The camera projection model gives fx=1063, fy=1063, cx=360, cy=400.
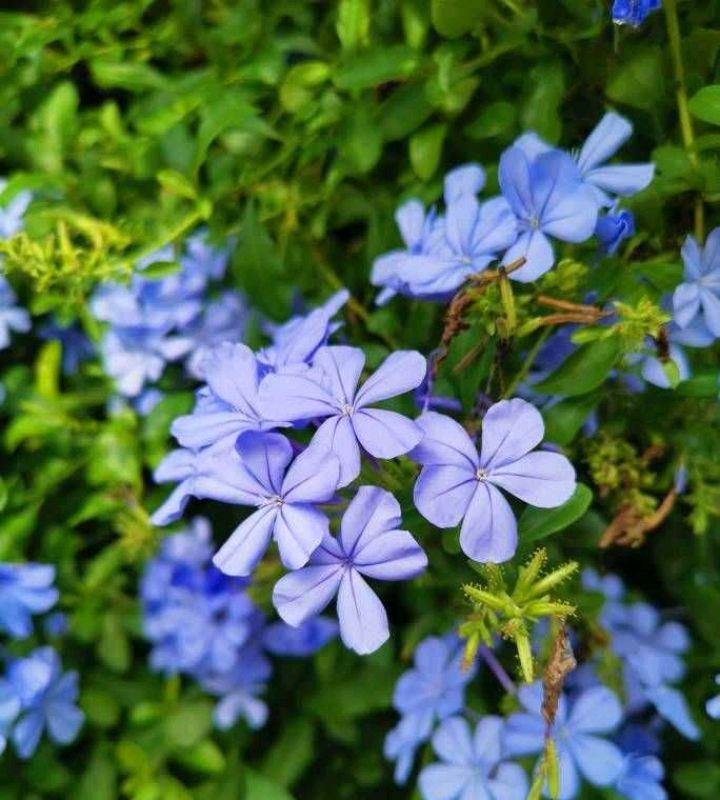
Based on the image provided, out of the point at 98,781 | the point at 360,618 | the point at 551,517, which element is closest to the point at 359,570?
the point at 360,618

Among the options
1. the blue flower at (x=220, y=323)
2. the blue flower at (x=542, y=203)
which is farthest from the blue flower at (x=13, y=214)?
the blue flower at (x=542, y=203)

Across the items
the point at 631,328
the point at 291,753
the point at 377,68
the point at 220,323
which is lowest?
the point at 291,753

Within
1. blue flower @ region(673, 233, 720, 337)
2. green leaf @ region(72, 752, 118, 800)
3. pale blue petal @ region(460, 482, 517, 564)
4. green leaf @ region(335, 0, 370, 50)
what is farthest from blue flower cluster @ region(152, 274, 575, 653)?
green leaf @ region(72, 752, 118, 800)

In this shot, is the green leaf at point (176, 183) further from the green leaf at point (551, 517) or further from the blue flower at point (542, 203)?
the green leaf at point (551, 517)

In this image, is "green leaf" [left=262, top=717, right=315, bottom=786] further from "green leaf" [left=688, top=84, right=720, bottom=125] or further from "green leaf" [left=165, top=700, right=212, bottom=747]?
"green leaf" [left=688, top=84, right=720, bottom=125]

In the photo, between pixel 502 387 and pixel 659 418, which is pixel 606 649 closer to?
pixel 659 418

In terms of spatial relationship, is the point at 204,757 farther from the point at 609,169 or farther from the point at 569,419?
the point at 609,169
